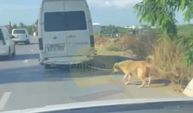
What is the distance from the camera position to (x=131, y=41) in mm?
29625

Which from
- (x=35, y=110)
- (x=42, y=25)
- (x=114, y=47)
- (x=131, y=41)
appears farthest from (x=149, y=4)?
(x=114, y=47)

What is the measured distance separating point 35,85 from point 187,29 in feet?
16.5

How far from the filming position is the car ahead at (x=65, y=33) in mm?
23812

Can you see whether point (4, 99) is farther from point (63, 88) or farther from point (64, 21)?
point (64, 21)

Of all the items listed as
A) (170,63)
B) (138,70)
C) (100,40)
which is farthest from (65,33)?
(100,40)

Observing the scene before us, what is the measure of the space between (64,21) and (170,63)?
6.14 metres

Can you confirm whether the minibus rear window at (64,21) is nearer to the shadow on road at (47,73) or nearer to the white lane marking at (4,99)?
the shadow on road at (47,73)

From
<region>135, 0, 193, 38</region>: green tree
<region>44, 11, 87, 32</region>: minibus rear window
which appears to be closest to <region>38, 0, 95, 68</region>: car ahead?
<region>44, 11, 87, 32</region>: minibus rear window

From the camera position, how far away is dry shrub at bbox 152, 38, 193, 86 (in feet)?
58.3

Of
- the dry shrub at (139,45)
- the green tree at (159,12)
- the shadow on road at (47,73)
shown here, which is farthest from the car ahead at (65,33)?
the green tree at (159,12)

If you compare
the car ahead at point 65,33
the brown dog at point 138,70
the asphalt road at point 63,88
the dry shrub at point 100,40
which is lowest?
the dry shrub at point 100,40

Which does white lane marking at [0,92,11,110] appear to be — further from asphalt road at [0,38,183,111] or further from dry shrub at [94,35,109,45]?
dry shrub at [94,35,109,45]

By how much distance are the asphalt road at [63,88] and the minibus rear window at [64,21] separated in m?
1.67

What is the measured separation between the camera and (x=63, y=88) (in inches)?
703
